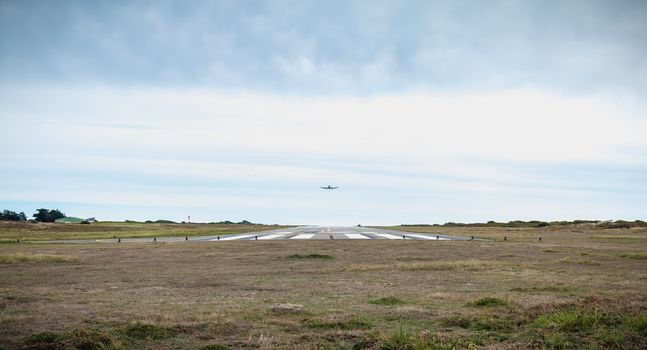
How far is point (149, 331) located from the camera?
13.7m

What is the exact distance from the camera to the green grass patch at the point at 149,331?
13.4 meters

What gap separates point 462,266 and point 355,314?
19.7 m

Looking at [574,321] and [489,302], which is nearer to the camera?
[574,321]

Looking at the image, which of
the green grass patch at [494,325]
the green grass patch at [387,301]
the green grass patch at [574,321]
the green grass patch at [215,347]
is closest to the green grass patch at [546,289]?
the green grass patch at [387,301]

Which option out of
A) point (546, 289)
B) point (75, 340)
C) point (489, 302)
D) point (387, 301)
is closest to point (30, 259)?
point (75, 340)

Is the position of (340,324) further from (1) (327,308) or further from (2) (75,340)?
(2) (75,340)

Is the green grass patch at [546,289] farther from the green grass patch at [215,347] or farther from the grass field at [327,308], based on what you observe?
the green grass patch at [215,347]

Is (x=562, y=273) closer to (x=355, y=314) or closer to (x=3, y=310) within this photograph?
(x=355, y=314)

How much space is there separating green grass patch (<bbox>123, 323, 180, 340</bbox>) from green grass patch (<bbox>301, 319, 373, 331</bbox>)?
3978 millimetres

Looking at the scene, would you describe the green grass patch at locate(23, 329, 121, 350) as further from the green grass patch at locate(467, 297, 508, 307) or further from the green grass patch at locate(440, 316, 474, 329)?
the green grass patch at locate(467, 297, 508, 307)

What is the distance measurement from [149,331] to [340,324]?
5.60 m

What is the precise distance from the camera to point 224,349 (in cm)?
1193

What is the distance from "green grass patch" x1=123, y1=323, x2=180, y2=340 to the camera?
43.9 ft

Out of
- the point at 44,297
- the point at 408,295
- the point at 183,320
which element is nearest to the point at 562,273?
the point at 408,295
